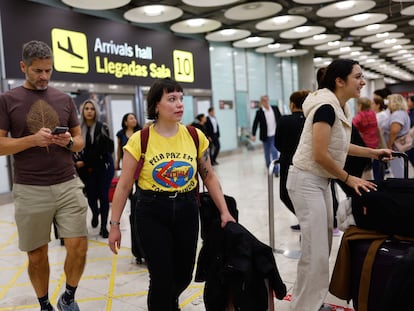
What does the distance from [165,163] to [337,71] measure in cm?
111

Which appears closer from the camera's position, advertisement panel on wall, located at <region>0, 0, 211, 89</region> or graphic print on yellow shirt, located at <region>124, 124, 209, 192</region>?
graphic print on yellow shirt, located at <region>124, 124, 209, 192</region>

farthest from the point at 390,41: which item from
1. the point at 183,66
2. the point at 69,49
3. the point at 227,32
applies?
the point at 69,49

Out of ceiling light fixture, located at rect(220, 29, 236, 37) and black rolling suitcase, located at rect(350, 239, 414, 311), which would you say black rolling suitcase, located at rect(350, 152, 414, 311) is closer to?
black rolling suitcase, located at rect(350, 239, 414, 311)

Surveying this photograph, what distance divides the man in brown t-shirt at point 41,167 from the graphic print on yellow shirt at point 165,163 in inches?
21.3

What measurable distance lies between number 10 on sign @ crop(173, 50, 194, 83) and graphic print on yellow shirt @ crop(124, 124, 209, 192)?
367 inches

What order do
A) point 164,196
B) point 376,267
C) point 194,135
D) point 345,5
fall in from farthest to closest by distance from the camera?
1. point 345,5
2. point 194,135
3. point 164,196
4. point 376,267

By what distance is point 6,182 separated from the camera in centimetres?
697

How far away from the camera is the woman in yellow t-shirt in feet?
6.05

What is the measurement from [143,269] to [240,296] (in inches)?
74.9

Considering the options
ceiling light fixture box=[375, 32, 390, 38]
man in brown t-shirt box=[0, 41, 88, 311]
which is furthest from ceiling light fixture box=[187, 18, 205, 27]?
man in brown t-shirt box=[0, 41, 88, 311]

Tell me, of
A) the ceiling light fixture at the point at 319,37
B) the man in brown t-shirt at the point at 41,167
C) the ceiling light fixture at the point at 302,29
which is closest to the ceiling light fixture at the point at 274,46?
the ceiling light fixture at the point at 319,37

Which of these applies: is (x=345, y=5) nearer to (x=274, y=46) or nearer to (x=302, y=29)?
(x=302, y=29)

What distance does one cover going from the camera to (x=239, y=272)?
1560 mm

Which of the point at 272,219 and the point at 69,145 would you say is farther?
the point at 272,219
